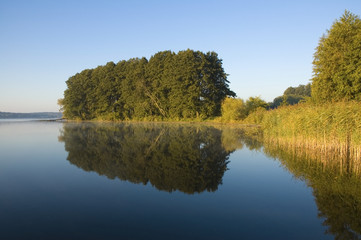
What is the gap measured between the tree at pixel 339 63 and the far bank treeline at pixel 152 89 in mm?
22485

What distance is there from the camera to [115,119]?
67.4 m

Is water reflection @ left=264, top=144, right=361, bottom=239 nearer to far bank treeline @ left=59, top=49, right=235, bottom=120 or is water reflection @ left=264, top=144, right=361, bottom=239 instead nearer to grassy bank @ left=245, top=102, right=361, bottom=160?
grassy bank @ left=245, top=102, right=361, bottom=160

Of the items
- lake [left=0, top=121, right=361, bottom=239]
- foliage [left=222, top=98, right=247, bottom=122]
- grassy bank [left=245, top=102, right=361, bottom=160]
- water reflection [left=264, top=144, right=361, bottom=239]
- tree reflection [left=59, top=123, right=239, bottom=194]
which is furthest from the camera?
foliage [left=222, top=98, right=247, bottom=122]

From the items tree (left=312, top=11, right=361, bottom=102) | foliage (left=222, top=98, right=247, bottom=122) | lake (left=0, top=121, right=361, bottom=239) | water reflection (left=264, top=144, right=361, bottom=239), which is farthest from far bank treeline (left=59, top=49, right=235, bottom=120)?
lake (left=0, top=121, right=361, bottom=239)

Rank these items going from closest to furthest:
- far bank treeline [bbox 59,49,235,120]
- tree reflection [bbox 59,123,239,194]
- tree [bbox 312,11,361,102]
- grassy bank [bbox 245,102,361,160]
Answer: tree reflection [bbox 59,123,239,194] → grassy bank [bbox 245,102,361,160] → tree [bbox 312,11,361,102] → far bank treeline [bbox 59,49,235,120]

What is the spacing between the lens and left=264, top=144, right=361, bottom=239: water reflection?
628 centimetres

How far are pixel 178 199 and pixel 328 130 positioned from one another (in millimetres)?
11034

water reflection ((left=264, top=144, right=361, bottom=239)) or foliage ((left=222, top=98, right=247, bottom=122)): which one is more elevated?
foliage ((left=222, top=98, right=247, bottom=122))

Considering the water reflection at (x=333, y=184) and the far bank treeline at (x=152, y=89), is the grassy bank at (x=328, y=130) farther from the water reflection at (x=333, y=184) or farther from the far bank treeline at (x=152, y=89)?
the far bank treeline at (x=152, y=89)

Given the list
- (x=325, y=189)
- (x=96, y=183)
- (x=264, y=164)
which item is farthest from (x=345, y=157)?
(x=96, y=183)

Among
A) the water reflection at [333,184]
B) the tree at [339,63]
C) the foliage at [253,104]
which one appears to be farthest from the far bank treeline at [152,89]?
the water reflection at [333,184]

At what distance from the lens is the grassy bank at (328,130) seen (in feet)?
43.5

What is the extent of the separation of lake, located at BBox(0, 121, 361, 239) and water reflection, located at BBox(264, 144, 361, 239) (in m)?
0.03

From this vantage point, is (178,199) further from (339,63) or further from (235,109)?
(235,109)
